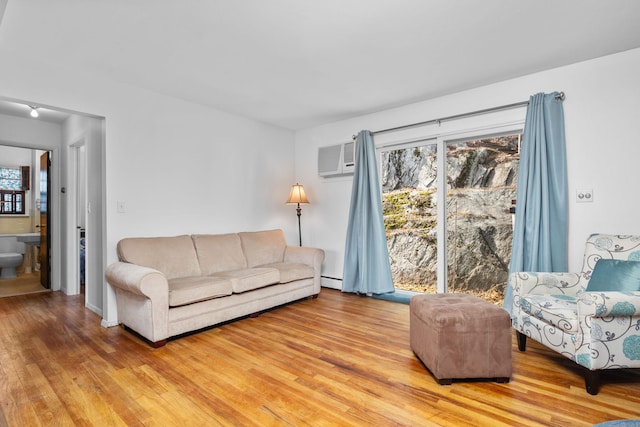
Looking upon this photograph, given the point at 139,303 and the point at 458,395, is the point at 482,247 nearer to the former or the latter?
the point at 458,395

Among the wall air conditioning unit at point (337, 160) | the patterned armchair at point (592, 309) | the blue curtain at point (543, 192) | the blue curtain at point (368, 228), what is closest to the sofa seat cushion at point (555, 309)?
the patterned armchair at point (592, 309)

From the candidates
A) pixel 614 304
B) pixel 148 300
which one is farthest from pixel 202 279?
pixel 614 304

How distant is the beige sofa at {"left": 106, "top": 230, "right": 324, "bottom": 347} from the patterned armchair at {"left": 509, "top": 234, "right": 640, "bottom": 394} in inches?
90.2

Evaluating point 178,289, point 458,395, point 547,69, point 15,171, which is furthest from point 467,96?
point 15,171

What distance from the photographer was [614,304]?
1830 millimetres

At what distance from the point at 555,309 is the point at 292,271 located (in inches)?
98.4

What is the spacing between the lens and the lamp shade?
4684mm

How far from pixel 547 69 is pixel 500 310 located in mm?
2364

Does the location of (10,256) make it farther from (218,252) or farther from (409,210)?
(409,210)

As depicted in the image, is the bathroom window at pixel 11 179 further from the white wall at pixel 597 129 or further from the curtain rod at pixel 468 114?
the white wall at pixel 597 129

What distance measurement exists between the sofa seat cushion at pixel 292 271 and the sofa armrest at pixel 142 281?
52.8 inches

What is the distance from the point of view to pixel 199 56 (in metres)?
2.74

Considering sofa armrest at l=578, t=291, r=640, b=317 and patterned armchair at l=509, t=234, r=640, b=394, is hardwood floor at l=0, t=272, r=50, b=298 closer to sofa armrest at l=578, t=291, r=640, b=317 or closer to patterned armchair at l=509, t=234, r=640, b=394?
patterned armchair at l=509, t=234, r=640, b=394

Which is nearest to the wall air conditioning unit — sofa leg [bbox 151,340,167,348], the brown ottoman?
the brown ottoman
